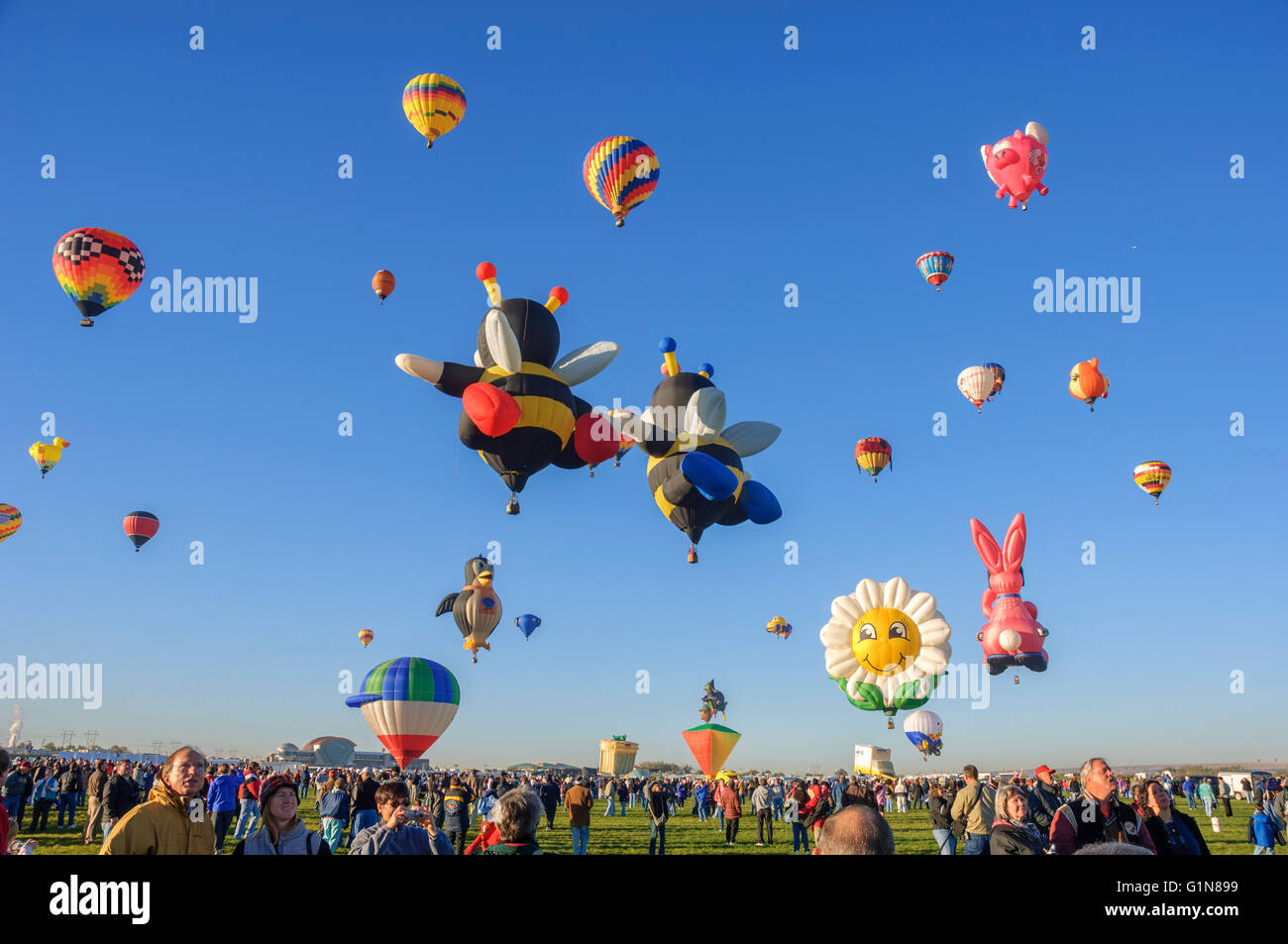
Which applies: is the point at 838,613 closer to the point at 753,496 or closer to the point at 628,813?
the point at 753,496

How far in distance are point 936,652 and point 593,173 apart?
41.4 feet

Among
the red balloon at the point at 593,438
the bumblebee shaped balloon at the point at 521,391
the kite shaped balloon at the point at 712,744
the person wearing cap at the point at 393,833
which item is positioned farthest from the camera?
the kite shaped balloon at the point at 712,744

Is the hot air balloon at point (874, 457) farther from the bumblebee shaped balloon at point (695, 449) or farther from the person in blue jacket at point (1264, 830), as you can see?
the person in blue jacket at point (1264, 830)

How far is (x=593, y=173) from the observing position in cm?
2089

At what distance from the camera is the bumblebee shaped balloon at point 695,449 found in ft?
64.2

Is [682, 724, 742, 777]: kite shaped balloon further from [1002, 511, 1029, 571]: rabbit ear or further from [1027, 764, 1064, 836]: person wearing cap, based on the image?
[1027, 764, 1064, 836]: person wearing cap

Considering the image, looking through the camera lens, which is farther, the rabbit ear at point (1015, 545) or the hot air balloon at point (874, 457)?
the hot air balloon at point (874, 457)

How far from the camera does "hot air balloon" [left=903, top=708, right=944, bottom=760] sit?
3441 cm

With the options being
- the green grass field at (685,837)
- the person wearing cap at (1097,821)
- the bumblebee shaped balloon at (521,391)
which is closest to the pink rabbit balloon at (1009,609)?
the green grass field at (685,837)

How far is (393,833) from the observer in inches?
197

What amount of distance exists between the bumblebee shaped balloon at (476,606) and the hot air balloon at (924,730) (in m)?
16.0

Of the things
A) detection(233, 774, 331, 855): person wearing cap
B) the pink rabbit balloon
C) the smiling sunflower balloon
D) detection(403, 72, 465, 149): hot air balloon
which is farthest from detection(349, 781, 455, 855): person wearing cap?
the pink rabbit balloon

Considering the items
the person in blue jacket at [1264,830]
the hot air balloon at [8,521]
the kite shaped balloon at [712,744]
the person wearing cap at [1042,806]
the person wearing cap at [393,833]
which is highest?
the hot air balloon at [8,521]
